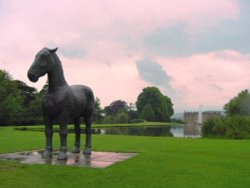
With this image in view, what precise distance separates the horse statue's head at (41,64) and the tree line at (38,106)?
31.0m

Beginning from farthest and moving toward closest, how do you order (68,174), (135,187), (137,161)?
1. (137,161)
2. (68,174)
3. (135,187)

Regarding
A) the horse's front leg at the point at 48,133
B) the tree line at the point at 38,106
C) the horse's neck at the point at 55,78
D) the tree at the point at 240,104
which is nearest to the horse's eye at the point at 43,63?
the horse's neck at the point at 55,78

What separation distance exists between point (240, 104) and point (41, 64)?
55556mm

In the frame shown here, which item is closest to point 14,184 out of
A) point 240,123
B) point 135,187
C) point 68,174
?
point 68,174

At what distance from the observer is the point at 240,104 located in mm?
59031

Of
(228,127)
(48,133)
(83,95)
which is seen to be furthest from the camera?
(228,127)

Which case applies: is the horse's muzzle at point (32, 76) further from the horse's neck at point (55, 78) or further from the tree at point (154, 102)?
the tree at point (154, 102)

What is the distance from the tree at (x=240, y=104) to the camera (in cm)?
5672

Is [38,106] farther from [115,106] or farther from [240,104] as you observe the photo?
[115,106]

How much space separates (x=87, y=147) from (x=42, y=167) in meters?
2.96

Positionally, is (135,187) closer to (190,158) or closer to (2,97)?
(190,158)

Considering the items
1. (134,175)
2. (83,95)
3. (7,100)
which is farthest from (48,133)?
(7,100)

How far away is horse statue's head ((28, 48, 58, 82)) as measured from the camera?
8.74 m

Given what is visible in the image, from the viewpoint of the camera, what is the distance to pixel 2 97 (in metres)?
38.1
